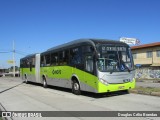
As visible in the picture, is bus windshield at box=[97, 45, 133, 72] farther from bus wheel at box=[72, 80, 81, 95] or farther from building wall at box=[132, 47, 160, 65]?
building wall at box=[132, 47, 160, 65]

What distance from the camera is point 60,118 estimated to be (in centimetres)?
865

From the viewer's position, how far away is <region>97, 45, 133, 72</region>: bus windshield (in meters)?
13.0

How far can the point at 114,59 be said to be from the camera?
13.3m

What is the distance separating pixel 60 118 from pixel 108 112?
1757mm

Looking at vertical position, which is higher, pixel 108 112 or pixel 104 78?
pixel 104 78

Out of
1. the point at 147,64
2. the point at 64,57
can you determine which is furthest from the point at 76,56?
the point at 147,64

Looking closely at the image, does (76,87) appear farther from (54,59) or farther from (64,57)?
(54,59)

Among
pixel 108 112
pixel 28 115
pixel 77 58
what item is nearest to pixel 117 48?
pixel 77 58

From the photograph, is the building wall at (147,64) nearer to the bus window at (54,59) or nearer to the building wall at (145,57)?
the building wall at (145,57)

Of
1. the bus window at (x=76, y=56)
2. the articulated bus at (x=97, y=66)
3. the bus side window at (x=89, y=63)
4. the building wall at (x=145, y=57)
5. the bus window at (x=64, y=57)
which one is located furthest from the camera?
the building wall at (x=145, y=57)

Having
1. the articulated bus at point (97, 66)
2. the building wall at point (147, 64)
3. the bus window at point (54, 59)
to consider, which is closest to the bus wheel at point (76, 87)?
the articulated bus at point (97, 66)

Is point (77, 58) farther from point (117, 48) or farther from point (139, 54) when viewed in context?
point (139, 54)

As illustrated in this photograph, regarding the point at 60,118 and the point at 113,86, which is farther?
the point at 113,86

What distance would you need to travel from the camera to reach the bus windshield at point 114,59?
12953 millimetres
